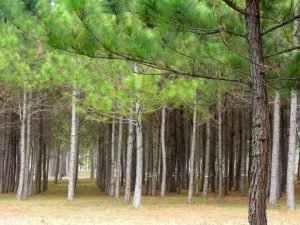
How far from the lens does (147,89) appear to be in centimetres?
1359

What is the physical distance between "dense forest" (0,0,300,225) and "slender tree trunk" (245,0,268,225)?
0.01 metres

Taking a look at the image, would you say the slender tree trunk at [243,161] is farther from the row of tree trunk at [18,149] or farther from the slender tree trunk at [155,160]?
the row of tree trunk at [18,149]

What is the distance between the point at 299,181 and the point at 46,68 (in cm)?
1741

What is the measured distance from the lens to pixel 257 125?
5.40m

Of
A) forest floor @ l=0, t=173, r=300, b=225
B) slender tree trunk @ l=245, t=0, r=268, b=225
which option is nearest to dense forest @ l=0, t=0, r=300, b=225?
slender tree trunk @ l=245, t=0, r=268, b=225

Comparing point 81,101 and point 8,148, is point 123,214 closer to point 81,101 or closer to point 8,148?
point 81,101

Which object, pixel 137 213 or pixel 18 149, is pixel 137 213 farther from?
pixel 18 149

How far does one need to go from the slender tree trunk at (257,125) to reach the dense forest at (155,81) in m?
0.01

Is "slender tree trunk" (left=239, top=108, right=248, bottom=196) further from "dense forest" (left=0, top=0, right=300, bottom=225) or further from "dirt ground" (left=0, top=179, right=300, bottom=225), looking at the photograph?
"dirt ground" (left=0, top=179, right=300, bottom=225)

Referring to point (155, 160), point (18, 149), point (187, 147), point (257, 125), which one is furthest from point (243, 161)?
point (257, 125)

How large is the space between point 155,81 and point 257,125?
8.34m

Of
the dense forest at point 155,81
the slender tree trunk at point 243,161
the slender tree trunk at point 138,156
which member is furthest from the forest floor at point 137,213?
the slender tree trunk at point 243,161

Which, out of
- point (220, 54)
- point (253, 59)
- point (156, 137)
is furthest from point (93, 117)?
point (253, 59)

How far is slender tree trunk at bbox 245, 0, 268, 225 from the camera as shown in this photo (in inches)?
209
